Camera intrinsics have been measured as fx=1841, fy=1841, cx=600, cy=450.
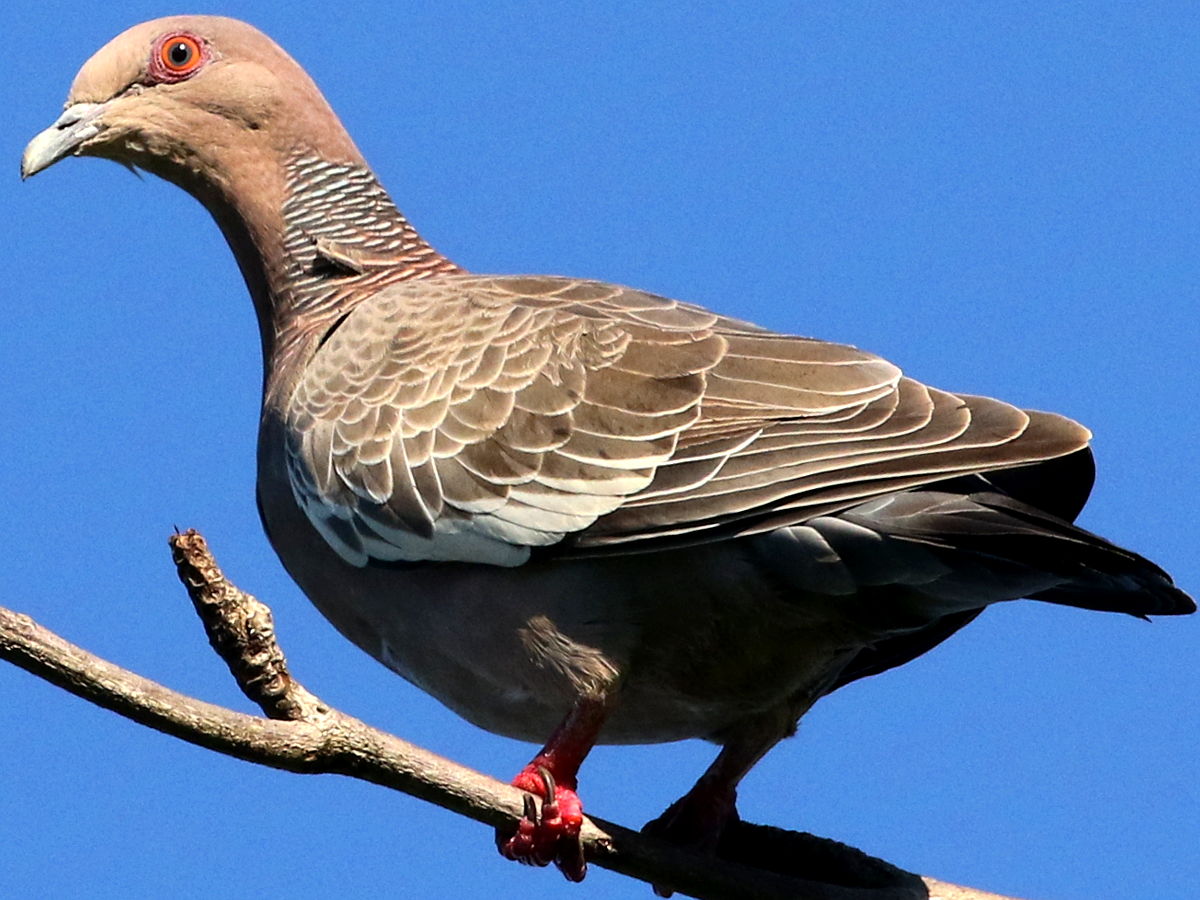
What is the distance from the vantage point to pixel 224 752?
432cm

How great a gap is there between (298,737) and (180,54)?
346 centimetres

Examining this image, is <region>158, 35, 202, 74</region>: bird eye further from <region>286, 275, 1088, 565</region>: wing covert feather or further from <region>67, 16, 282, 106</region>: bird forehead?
<region>286, 275, 1088, 565</region>: wing covert feather

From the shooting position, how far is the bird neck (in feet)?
22.5

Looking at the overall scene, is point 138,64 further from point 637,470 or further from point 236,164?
point 637,470

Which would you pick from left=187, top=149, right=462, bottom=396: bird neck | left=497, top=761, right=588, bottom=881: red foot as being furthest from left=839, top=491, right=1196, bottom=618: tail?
left=187, top=149, right=462, bottom=396: bird neck

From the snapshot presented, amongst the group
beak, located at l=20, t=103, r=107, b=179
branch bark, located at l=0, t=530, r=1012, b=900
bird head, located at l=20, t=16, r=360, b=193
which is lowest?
branch bark, located at l=0, t=530, r=1012, b=900

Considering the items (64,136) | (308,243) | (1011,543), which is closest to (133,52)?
(64,136)

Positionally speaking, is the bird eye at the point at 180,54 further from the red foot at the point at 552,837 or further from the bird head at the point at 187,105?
the red foot at the point at 552,837

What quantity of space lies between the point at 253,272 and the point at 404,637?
1.88 metres

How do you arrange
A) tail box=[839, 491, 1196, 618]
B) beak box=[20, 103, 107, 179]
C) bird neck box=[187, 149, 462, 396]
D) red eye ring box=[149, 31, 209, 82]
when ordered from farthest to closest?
red eye ring box=[149, 31, 209, 82] → bird neck box=[187, 149, 462, 396] → beak box=[20, 103, 107, 179] → tail box=[839, 491, 1196, 618]

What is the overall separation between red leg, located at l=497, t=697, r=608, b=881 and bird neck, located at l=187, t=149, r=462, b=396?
196cm

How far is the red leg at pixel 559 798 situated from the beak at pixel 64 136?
2904 millimetres

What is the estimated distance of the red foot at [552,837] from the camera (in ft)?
17.1

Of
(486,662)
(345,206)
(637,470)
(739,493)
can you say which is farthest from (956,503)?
(345,206)
